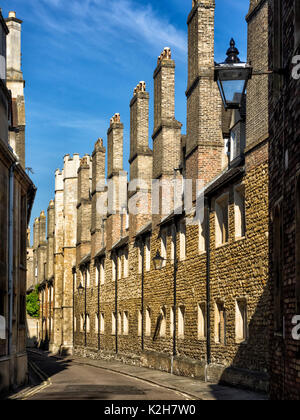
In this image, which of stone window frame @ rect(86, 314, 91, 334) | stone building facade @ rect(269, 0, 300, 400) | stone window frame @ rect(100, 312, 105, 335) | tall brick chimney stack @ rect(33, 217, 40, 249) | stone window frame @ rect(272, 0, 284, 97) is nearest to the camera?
stone building facade @ rect(269, 0, 300, 400)

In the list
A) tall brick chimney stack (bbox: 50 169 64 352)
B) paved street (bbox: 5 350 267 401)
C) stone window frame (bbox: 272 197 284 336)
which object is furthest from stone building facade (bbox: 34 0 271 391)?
tall brick chimney stack (bbox: 50 169 64 352)

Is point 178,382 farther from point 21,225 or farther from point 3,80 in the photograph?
point 3,80

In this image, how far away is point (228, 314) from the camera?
21.8 meters

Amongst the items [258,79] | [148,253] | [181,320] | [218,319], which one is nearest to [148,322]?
[148,253]

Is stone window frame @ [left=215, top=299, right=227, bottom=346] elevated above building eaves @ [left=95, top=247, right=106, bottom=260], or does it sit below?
below

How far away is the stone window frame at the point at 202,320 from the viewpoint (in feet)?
81.5

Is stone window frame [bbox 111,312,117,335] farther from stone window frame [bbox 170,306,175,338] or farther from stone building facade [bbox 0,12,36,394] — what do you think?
stone building facade [bbox 0,12,36,394]

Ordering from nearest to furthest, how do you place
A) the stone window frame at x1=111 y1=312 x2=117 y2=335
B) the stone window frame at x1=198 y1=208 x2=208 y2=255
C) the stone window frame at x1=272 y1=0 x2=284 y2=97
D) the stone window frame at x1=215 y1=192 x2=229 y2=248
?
the stone window frame at x1=272 y1=0 x2=284 y2=97 < the stone window frame at x1=215 y1=192 x2=229 y2=248 < the stone window frame at x1=198 y1=208 x2=208 y2=255 < the stone window frame at x1=111 y1=312 x2=117 y2=335

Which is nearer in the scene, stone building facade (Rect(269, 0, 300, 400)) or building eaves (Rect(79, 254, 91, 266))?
stone building facade (Rect(269, 0, 300, 400))

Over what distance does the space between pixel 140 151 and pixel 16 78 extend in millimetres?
9475

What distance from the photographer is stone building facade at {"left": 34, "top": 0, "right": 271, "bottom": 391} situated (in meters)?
19.9

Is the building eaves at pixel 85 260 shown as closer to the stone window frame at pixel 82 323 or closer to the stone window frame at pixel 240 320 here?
the stone window frame at pixel 82 323

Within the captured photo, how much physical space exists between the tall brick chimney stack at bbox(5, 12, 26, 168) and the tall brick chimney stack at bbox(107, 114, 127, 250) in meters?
14.1

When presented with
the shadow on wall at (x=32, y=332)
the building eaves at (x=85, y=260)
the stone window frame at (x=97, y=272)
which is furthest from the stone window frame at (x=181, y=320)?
the shadow on wall at (x=32, y=332)
